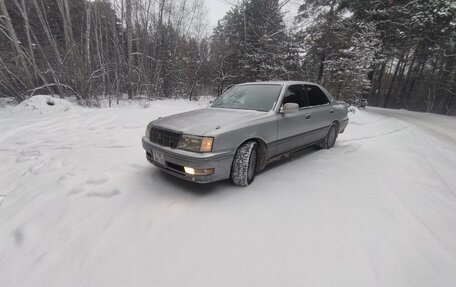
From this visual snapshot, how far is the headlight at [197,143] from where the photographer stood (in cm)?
248

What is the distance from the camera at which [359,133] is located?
21.1 ft

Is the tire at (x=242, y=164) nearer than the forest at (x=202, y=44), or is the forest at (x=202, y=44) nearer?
the tire at (x=242, y=164)

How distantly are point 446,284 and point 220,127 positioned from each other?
2283 millimetres

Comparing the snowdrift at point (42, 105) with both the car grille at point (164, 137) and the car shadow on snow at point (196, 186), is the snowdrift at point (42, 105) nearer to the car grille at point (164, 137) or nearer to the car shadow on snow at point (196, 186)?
the car grille at point (164, 137)

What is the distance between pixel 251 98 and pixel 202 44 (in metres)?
13.3

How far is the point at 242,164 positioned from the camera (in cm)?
280

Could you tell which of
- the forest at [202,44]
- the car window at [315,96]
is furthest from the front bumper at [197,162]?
the forest at [202,44]

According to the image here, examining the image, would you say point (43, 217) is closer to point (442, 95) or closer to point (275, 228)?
point (275, 228)

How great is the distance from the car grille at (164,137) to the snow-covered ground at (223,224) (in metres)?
0.55

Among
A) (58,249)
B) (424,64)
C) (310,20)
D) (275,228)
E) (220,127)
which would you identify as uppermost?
(310,20)

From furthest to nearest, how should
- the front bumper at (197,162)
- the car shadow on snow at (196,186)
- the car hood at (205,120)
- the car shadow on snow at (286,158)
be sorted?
the car shadow on snow at (286,158)
the car shadow on snow at (196,186)
the car hood at (205,120)
the front bumper at (197,162)

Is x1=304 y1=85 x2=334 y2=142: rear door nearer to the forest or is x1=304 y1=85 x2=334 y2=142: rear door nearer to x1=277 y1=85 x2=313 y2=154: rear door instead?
x1=277 y1=85 x2=313 y2=154: rear door

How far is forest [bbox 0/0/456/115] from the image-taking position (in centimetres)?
888

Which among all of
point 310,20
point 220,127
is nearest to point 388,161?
point 220,127
